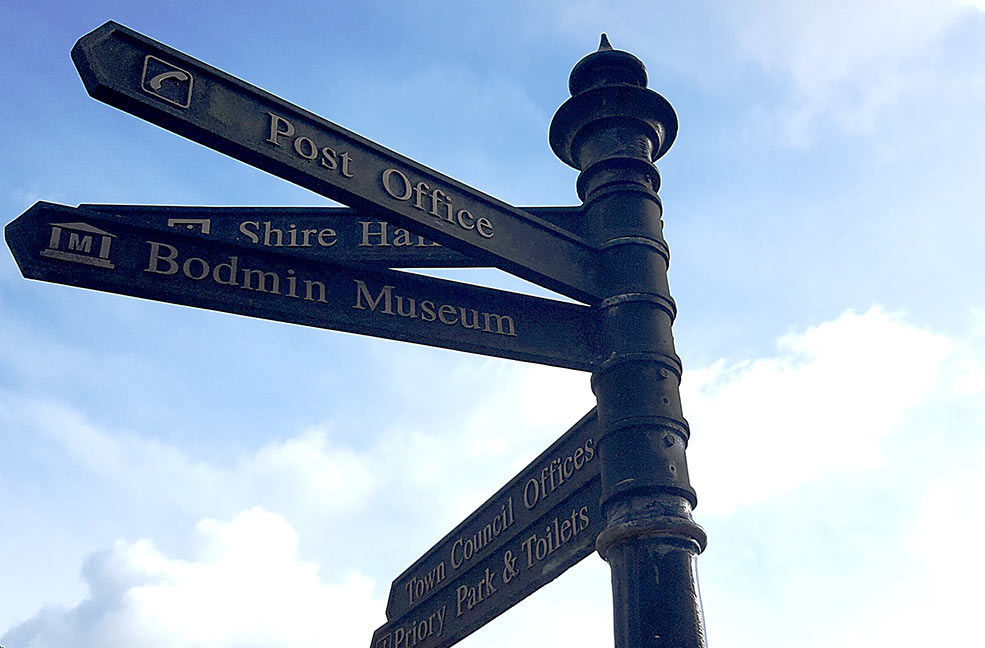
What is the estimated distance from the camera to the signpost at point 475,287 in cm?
386

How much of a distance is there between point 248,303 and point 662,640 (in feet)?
7.02

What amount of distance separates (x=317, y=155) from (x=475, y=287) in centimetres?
98

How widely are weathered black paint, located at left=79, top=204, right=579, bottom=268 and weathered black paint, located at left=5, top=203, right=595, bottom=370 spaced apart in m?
0.27

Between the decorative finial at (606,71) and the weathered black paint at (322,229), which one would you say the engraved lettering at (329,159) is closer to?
the weathered black paint at (322,229)

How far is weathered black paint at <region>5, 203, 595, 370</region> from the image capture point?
3.83 metres

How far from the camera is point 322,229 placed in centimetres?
475

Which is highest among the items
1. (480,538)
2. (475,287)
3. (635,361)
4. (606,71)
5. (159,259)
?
(606,71)

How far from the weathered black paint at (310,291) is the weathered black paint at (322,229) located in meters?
0.27

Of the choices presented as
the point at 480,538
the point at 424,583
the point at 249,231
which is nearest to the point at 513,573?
the point at 480,538

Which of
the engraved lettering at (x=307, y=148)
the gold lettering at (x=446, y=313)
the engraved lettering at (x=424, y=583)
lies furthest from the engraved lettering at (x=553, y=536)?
the engraved lettering at (x=307, y=148)

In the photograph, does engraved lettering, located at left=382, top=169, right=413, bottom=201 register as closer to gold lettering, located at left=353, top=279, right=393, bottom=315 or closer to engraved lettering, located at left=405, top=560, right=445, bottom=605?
gold lettering, located at left=353, top=279, right=393, bottom=315

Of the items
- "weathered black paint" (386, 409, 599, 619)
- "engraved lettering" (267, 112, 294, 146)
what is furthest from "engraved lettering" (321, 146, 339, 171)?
"weathered black paint" (386, 409, 599, 619)

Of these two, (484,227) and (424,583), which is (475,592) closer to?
(424,583)

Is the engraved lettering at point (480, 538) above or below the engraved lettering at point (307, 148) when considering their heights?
below
